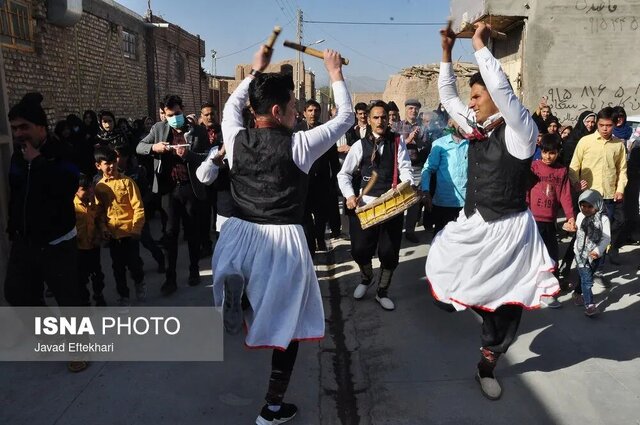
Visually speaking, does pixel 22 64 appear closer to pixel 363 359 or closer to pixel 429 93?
pixel 363 359

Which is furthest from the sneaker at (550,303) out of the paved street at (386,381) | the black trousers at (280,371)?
the black trousers at (280,371)

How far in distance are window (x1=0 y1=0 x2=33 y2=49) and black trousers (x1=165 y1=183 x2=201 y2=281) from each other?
4.74 meters

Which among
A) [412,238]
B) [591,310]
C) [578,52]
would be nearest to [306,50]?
[591,310]

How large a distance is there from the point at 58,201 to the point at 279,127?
182cm

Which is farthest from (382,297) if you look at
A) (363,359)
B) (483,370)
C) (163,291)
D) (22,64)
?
(22,64)

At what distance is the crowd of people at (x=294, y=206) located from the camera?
2578 mm

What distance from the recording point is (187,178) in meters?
5.01

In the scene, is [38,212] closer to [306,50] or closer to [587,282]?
[306,50]

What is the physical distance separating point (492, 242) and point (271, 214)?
4.33 feet

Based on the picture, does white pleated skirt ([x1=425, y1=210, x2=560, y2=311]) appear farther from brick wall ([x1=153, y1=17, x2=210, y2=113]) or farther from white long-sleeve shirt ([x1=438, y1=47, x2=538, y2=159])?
brick wall ([x1=153, y1=17, x2=210, y2=113])

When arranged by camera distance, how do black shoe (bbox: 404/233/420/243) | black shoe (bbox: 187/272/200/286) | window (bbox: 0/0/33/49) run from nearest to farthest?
1. black shoe (bbox: 187/272/200/286)
2. black shoe (bbox: 404/233/420/243)
3. window (bbox: 0/0/33/49)

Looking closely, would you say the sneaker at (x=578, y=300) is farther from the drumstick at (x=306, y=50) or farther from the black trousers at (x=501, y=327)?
the drumstick at (x=306, y=50)

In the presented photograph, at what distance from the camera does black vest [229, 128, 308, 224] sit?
8.24 ft

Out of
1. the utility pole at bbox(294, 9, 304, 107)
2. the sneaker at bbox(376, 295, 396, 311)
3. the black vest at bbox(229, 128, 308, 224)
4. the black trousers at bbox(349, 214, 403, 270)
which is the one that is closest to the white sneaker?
the sneaker at bbox(376, 295, 396, 311)
